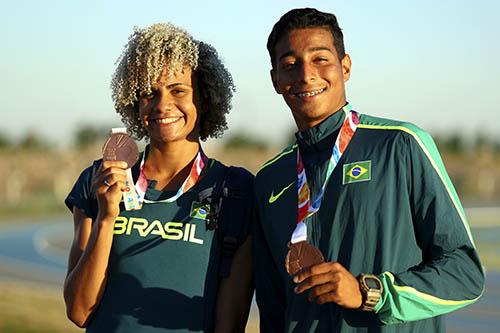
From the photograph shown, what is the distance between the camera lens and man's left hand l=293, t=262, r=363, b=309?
3498 mm

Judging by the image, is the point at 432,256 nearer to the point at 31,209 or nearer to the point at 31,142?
the point at 31,209

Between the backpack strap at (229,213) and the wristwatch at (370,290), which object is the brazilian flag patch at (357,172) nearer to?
the wristwatch at (370,290)

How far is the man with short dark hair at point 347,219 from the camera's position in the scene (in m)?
3.63

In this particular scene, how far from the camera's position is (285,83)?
13.8 feet

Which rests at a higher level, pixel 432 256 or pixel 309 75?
pixel 309 75

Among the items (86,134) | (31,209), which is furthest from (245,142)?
(31,209)

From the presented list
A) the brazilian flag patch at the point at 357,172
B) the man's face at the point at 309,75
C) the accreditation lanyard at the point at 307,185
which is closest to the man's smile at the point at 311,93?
the man's face at the point at 309,75

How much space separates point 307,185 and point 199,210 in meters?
0.63

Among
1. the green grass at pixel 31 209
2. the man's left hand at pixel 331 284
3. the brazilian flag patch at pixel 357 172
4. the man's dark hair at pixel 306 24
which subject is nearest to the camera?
the man's left hand at pixel 331 284

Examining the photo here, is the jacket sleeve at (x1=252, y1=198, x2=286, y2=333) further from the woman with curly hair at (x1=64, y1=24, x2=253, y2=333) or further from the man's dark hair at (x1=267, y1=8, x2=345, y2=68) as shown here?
the man's dark hair at (x1=267, y1=8, x2=345, y2=68)

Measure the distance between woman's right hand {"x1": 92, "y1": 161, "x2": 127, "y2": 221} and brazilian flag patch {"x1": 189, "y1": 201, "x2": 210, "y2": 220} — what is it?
0.37 metres

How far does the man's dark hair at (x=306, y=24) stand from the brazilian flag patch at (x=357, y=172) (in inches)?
25.8

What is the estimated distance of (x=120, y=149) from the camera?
4.32 meters

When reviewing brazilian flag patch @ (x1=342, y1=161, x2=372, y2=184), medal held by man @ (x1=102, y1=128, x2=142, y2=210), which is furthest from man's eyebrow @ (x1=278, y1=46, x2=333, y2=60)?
medal held by man @ (x1=102, y1=128, x2=142, y2=210)
